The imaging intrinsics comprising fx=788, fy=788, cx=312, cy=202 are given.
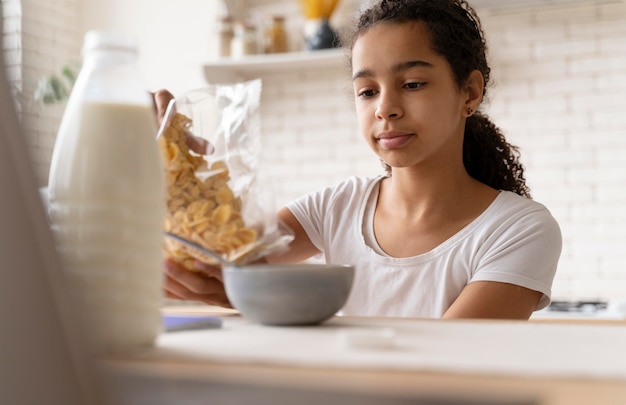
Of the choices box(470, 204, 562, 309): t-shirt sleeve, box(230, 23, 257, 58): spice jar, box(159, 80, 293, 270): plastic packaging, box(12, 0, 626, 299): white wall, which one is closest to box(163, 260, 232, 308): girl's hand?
box(159, 80, 293, 270): plastic packaging

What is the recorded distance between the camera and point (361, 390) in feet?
1.39

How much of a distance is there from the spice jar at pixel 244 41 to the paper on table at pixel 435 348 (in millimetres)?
3431

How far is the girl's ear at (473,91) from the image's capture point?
5.87ft

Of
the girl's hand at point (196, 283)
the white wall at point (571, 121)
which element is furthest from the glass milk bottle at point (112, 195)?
the white wall at point (571, 121)

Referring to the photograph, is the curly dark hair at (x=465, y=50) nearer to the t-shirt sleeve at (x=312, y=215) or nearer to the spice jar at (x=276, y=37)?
the t-shirt sleeve at (x=312, y=215)

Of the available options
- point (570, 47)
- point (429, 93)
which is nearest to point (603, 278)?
point (570, 47)

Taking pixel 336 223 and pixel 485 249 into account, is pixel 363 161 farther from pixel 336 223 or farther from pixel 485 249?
pixel 485 249

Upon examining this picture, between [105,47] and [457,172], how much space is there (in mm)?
1223

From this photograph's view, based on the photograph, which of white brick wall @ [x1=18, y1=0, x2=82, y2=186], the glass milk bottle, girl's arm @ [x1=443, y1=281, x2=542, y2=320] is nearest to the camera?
the glass milk bottle

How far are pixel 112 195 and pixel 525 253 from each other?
103cm

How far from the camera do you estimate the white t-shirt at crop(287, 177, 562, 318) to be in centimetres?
147

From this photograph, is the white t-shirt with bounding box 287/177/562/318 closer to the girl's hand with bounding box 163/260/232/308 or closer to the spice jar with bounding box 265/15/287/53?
the girl's hand with bounding box 163/260/232/308

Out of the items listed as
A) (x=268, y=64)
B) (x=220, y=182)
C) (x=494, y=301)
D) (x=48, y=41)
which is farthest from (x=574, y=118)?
(x=220, y=182)

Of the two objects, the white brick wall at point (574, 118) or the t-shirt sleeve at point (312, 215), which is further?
the white brick wall at point (574, 118)
